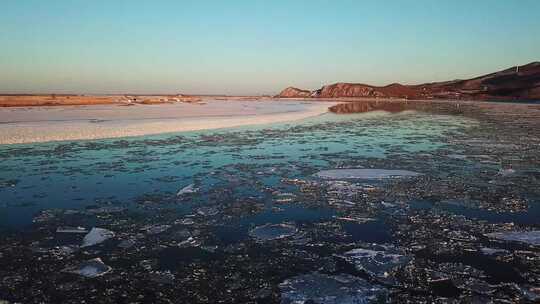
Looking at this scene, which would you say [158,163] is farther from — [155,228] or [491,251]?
[491,251]

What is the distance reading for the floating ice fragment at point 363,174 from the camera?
8266 millimetres

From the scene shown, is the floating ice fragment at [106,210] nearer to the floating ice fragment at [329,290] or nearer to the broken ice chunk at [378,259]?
the floating ice fragment at [329,290]

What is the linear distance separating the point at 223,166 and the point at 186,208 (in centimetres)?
343

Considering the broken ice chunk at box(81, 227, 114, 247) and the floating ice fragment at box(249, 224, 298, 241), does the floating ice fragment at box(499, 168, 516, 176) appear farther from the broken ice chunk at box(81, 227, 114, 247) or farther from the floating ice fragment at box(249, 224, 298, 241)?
the broken ice chunk at box(81, 227, 114, 247)

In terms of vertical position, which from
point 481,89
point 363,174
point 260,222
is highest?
point 481,89

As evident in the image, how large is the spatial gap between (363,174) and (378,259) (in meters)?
4.34

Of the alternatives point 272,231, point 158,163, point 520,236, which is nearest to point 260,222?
point 272,231

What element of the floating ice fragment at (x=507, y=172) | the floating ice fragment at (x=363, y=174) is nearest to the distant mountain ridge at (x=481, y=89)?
the floating ice fragment at (x=507, y=172)

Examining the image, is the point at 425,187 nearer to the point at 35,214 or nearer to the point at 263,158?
the point at 263,158

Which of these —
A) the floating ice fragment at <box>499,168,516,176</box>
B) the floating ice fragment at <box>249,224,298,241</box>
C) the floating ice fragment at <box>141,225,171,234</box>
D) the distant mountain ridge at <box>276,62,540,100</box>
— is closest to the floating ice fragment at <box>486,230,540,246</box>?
the floating ice fragment at <box>249,224,298,241</box>

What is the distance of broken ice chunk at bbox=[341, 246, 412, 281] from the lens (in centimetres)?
401

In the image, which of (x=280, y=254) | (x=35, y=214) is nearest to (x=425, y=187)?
(x=280, y=254)

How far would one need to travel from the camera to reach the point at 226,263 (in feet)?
13.7

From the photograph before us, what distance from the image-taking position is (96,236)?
196 inches
